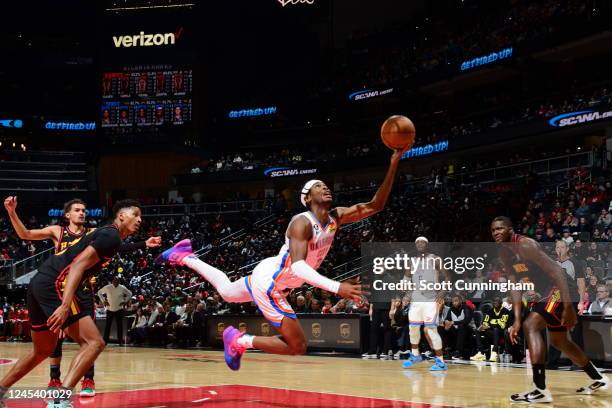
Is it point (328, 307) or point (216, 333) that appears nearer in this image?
point (328, 307)

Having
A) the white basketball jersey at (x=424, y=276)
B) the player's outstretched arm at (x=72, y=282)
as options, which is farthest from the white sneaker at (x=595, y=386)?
the player's outstretched arm at (x=72, y=282)

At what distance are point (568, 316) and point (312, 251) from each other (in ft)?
9.86

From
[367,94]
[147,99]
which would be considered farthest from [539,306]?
[147,99]

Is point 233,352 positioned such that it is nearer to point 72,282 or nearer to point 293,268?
point 293,268

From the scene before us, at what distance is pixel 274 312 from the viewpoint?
6.84 metres

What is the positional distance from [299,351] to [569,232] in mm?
13253

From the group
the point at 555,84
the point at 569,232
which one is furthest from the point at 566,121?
the point at 569,232

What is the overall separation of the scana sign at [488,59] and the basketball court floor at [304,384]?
717 inches

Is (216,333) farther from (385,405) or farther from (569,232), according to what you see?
(385,405)

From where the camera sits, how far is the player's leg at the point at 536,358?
24.6 ft

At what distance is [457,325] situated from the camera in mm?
13820

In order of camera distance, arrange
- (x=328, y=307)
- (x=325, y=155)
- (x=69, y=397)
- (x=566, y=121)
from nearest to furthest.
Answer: (x=69, y=397) → (x=328, y=307) → (x=566, y=121) → (x=325, y=155)

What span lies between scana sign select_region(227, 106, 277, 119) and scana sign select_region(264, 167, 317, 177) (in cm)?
434

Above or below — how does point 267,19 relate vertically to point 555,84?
above
